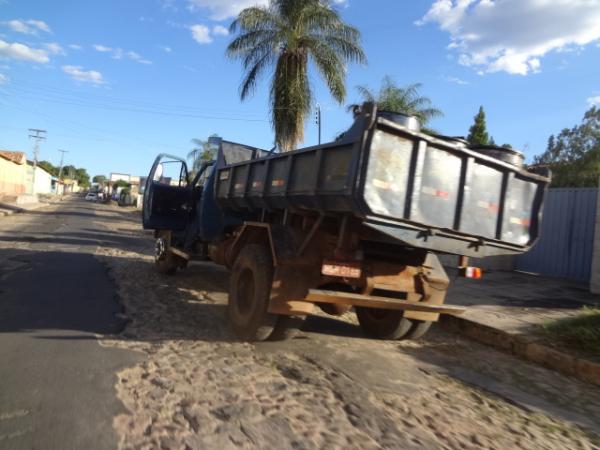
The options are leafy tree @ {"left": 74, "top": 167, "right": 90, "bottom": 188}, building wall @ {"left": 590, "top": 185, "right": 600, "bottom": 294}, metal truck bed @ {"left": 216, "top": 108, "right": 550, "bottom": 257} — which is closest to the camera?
metal truck bed @ {"left": 216, "top": 108, "right": 550, "bottom": 257}

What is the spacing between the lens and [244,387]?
4141 mm

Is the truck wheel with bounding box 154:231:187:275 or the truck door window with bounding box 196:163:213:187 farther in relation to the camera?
the truck wheel with bounding box 154:231:187:275

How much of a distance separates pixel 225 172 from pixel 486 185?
4236mm

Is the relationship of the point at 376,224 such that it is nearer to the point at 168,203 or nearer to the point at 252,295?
the point at 252,295

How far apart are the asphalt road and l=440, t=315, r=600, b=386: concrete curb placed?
4.80 meters

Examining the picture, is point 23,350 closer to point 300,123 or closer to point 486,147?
point 486,147

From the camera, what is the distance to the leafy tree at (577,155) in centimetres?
3234

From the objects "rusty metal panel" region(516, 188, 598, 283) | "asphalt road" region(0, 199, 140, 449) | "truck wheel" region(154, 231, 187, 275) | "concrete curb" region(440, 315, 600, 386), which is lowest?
"asphalt road" region(0, 199, 140, 449)

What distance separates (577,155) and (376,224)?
123 ft

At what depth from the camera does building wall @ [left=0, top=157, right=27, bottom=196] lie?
4200 centimetres

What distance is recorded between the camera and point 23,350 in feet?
15.4

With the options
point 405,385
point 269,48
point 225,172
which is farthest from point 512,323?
point 269,48

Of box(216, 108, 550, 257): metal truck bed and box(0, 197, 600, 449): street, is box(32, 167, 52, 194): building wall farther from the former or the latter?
box(216, 108, 550, 257): metal truck bed

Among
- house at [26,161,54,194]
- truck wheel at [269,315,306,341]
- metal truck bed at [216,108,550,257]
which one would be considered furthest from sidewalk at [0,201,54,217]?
metal truck bed at [216,108,550,257]
